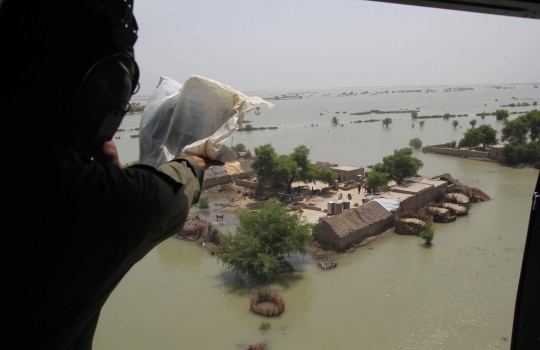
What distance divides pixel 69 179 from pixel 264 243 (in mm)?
8436

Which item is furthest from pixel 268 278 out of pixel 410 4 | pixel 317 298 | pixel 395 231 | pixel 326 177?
pixel 410 4

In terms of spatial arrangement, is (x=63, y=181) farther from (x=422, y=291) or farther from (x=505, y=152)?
(x=505, y=152)

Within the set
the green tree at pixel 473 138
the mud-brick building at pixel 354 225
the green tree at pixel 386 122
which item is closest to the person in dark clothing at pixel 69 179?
the mud-brick building at pixel 354 225

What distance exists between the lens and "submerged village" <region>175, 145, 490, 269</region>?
10.3 meters

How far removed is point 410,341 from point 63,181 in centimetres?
708

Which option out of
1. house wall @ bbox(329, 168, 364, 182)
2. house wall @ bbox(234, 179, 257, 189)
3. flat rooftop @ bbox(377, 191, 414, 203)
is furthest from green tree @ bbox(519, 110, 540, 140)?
house wall @ bbox(234, 179, 257, 189)

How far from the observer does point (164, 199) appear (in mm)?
674

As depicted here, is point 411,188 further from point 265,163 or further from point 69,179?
point 69,179

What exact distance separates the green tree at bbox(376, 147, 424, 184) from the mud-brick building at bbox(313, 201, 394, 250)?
3.42m

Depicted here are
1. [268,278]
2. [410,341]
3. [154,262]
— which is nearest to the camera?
[410,341]

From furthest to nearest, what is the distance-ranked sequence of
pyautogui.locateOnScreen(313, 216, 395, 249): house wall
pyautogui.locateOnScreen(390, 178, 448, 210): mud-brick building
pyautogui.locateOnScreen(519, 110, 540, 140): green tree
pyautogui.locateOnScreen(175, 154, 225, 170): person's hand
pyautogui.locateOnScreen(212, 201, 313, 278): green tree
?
1. pyautogui.locateOnScreen(519, 110, 540, 140): green tree
2. pyautogui.locateOnScreen(390, 178, 448, 210): mud-brick building
3. pyautogui.locateOnScreen(313, 216, 395, 249): house wall
4. pyautogui.locateOnScreen(212, 201, 313, 278): green tree
5. pyautogui.locateOnScreen(175, 154, 225, 170): person's hand

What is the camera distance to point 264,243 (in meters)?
8.91

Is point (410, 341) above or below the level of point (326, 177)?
below

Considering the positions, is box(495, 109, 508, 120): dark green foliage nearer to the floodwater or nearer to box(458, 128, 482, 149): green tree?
box(458, 128, 482, 149): green tree
